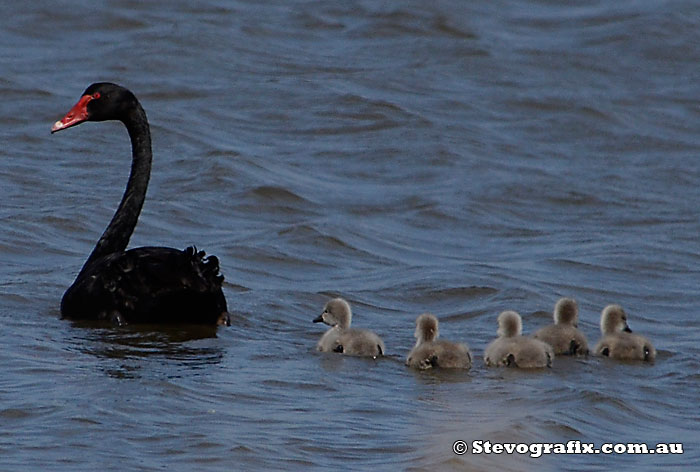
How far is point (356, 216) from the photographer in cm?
1255

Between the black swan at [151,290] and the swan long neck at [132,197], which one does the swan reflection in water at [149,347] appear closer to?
the black swan at [151,290]

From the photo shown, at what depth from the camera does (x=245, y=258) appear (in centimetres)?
1116

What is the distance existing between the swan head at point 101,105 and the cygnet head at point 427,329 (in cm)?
286

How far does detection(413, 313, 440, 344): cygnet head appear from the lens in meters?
8.01

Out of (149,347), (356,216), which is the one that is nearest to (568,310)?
(149,347)

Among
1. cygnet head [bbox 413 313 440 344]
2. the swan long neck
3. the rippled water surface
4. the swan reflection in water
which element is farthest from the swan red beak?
cygnet head [bbox 413 313 440 344]

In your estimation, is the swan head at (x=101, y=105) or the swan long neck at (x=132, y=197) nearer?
the swan long neck at (x=132, y=197)

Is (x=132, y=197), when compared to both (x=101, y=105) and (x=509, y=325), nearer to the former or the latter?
(x=101, y=105)

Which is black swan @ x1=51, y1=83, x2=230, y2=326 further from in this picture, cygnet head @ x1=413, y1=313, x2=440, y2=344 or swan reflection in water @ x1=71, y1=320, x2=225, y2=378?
cygnet head @ x1=413, y1=313, x2=440, y2=344

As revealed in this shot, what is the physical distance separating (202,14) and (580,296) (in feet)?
34.5

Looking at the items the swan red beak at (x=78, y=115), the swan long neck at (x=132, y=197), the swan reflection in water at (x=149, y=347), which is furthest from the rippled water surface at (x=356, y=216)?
the swan red beak at (x=78, y=115)

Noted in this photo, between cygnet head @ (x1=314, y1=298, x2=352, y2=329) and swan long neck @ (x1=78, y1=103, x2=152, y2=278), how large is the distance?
5.53ft

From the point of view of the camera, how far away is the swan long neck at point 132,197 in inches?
381

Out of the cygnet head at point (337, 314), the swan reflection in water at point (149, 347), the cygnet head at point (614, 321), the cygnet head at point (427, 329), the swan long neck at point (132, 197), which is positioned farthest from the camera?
→ the swan long neck at point (132, 197)
